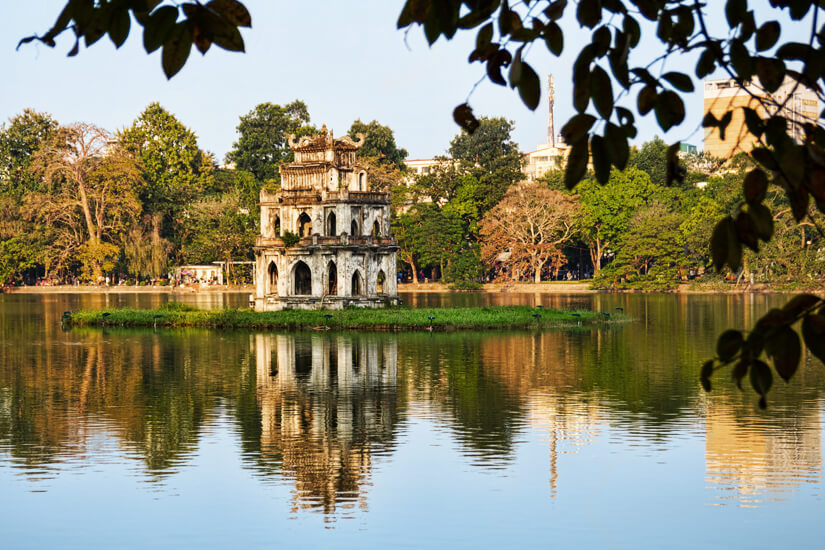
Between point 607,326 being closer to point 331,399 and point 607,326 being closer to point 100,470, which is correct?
point 331,399

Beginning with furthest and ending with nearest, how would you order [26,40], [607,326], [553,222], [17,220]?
1. [17,220]
2. [553,222]
3. [607,326]
4. [26,40]

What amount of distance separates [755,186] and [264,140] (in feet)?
282

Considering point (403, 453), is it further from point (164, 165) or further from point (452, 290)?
point (164, 165)

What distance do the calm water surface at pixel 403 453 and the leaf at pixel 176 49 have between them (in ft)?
27.6

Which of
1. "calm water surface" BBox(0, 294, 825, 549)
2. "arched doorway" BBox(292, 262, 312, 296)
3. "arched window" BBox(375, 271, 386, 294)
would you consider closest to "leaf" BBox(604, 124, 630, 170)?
"calm water surface" BBox(0, 294, 825, 549)

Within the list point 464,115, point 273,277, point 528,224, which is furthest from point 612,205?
point 464,115

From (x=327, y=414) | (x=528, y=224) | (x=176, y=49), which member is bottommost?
(x=327, y=414)

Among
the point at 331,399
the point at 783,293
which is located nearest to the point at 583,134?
the point at 331,399

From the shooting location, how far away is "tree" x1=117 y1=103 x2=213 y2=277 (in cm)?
8688

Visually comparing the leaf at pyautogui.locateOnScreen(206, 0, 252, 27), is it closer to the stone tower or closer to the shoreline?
the stone tower

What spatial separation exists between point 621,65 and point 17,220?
84629mm

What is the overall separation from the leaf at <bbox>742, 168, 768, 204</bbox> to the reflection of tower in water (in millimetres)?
9544

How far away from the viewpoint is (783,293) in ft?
222

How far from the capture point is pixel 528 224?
245ft
